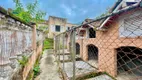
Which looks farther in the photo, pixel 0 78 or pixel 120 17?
pixel 120 17

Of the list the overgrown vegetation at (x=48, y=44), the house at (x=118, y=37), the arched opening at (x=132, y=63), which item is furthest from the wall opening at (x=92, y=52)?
the overgrown vegetation at (x=48, y=44)

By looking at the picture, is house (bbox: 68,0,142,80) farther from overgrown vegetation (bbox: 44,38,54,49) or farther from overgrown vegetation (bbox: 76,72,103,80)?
overgrown vegetation (bbox: 44,38,54,49)

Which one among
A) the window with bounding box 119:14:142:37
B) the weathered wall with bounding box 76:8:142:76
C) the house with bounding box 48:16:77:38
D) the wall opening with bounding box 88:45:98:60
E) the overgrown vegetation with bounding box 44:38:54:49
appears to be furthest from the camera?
the house with bounding box 48:16:77:38

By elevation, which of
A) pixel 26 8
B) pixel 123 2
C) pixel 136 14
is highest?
pixel 26 8

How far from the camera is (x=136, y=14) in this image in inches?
176

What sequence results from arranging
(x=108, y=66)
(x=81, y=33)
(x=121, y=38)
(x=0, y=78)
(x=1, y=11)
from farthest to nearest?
(x=81, y=33)
(x=108, y=66)
(x=121, y=38)
(x=1, y=11)
(x=0, y=78)

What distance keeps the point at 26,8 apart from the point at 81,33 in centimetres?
950

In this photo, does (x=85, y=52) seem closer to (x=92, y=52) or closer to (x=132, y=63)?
(x=92, y=52)

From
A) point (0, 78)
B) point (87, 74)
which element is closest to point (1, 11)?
point (0, 78)

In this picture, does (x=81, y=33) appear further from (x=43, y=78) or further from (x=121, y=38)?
(x=43, y=78)

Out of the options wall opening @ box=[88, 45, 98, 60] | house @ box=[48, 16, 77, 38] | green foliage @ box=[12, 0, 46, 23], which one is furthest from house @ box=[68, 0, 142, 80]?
house @ box=[48, 16, 77, 38]

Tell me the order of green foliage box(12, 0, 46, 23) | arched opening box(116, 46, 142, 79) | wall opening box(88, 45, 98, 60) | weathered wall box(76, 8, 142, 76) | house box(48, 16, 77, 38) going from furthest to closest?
house box(48, 16, 77, 38) < green foliage box(12, 0, 46, 23) < wall opening box(88, 45, 98, 60) < arched opening box(116, 46, 142, 79) < weathered wall box(76, 8, 142, 76)

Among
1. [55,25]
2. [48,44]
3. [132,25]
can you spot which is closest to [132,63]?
[132,25]

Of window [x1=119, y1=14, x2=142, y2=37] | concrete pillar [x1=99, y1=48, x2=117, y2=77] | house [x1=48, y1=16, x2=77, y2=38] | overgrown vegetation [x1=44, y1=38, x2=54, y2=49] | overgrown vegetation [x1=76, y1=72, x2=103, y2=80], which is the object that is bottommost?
overgrown vegetation [x1=76, y1=72, x2=103, y2=80]
